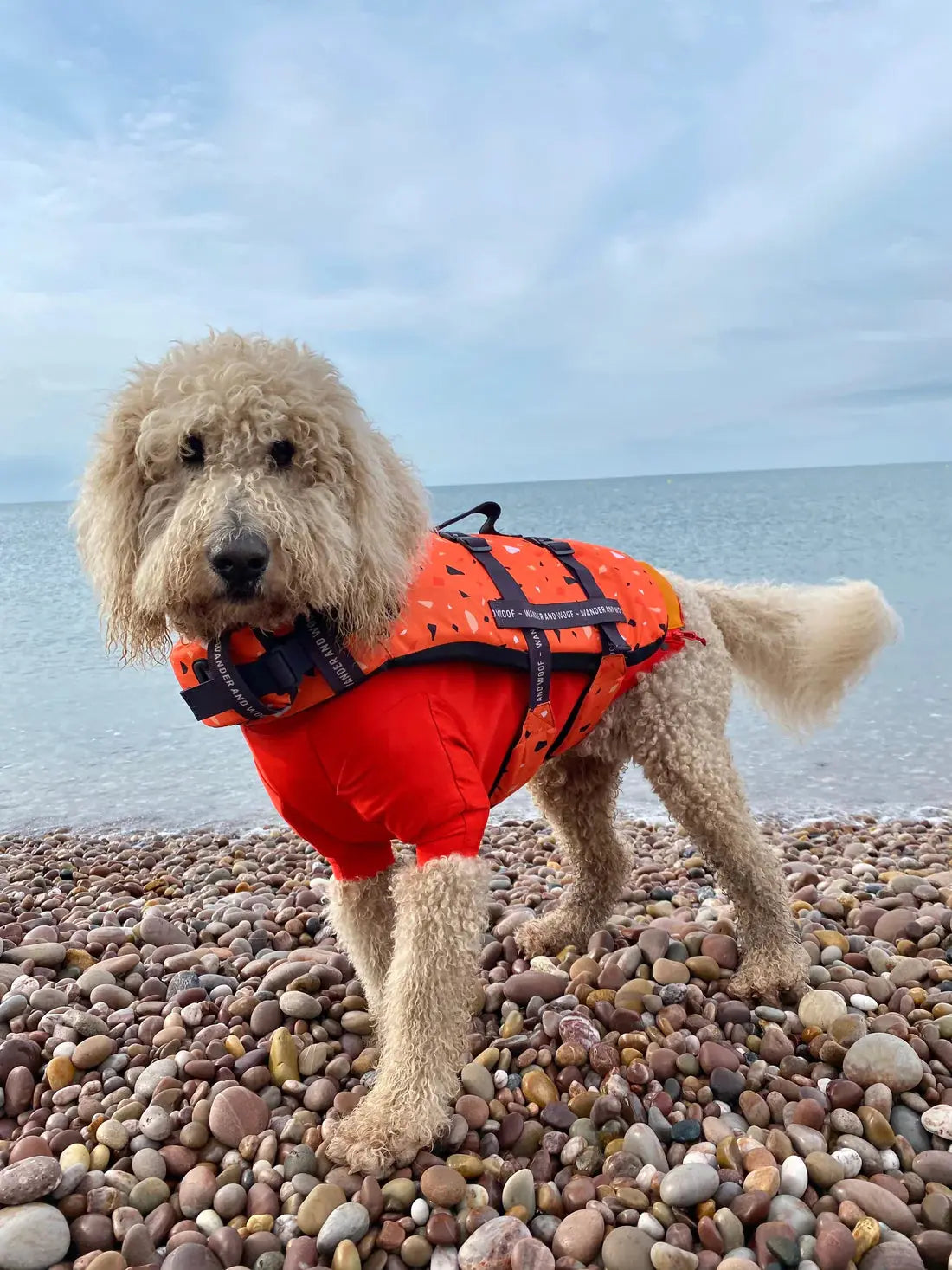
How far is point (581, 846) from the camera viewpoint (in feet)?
13.3

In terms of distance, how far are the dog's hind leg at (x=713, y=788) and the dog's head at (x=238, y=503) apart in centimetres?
123

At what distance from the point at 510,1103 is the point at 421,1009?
1.56ft

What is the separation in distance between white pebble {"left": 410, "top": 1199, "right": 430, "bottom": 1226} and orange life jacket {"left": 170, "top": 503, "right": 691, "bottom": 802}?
119 centimetres

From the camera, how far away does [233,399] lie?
2.39 metres

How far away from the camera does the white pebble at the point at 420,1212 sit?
7.91 ft

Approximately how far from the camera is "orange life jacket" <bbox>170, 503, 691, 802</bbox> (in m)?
2.47

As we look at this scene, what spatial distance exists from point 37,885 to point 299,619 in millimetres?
3783

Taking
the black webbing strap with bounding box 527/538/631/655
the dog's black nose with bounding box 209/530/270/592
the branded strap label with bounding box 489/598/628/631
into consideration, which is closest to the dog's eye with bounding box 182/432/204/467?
the dog's black nose with bounding box 209/530/270/592

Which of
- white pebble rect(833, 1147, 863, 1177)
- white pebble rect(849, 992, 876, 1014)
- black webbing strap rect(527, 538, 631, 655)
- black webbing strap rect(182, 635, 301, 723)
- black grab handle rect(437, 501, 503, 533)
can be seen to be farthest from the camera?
black grab handle rect(437, 501, 503, 533)

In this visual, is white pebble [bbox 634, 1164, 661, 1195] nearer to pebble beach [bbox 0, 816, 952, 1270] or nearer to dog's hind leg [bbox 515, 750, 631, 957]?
pebble beach [bbox 0, 816, 952, 1270]

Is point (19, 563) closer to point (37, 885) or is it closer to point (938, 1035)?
point (37, 885)

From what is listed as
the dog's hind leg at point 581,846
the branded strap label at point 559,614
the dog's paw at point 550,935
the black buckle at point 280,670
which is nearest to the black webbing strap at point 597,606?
the branded strap label at point 559,614

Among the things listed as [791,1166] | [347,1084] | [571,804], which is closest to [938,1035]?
[791,1166]

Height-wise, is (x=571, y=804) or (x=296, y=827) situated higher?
(x=296, y=827)
